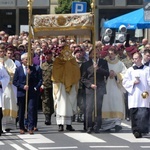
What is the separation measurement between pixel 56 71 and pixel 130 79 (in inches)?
80.5

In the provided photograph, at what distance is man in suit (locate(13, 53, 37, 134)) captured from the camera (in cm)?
1878

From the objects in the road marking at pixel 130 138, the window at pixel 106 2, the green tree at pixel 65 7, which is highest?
the window at pixel 106 2

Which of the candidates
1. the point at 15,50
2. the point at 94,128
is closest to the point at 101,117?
the point at 94,128

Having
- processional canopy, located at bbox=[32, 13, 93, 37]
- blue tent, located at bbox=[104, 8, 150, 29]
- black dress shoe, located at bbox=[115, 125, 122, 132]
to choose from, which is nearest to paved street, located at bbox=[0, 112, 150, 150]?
black dress shoe, located at bbox=[115, 125, 122, 132]

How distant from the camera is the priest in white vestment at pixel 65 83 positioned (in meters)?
19.3

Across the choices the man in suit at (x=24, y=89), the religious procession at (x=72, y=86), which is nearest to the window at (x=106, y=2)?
the religious procession at (x=72, y=86)

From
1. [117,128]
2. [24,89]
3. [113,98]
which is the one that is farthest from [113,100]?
[24,89]

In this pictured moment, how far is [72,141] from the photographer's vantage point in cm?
1731

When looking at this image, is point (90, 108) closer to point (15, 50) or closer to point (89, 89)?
point (89, 89)

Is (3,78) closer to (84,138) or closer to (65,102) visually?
(65,102)

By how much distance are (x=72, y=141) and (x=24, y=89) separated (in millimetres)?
2152

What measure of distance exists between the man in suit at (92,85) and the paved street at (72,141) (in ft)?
0.99

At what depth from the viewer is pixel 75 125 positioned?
68.5ft

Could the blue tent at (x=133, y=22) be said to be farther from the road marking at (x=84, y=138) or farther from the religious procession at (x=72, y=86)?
the road marking at (x=84, y=138)
